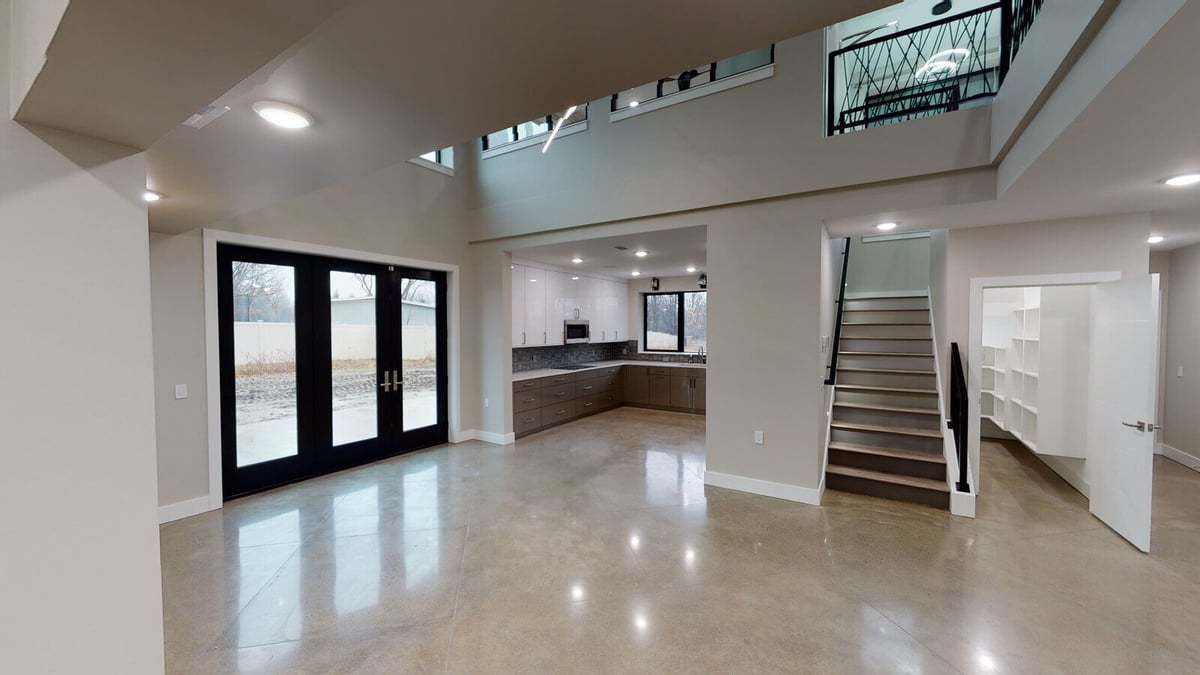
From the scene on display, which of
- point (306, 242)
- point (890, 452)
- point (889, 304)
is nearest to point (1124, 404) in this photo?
point (890, 452)

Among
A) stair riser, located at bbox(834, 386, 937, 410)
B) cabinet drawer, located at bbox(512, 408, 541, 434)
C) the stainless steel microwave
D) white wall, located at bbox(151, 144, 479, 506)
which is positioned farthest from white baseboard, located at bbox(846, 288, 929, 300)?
white wall, located at bbox(151, 144, 479, 506)

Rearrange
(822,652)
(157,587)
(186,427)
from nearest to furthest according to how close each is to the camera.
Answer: (157,587) → (822,652) → (186,427)

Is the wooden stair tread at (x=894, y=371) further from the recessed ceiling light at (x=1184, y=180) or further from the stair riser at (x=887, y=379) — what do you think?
the recessed ceiling light at (x=1184, y=180)

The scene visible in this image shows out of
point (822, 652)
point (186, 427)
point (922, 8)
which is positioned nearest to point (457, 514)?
point (186, 427)

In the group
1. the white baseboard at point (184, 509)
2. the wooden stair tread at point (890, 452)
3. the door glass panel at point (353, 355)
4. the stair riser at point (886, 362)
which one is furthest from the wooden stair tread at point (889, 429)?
the white baseboard at point (184, 509)

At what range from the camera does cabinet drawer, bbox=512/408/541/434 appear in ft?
20.1

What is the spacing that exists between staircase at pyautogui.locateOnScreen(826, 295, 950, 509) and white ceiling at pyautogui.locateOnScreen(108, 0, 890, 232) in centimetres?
414

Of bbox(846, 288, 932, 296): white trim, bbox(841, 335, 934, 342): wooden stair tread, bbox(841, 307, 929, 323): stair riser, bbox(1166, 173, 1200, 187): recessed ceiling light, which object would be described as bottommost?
bbox(841, 335, 934, 342): wooden stair tread

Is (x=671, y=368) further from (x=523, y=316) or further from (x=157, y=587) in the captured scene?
(x=157, y=587)

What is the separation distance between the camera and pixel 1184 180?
2.75 m

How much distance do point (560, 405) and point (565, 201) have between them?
3246 mm

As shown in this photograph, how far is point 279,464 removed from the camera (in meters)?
4.29

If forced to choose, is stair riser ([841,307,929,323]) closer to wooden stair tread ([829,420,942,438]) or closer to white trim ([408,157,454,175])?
wooden stair tread ([829,420,942,438])

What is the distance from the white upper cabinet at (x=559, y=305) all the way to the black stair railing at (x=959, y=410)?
5.04 meters
